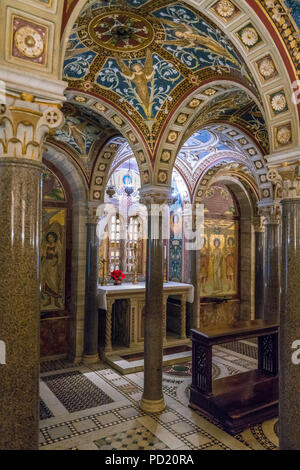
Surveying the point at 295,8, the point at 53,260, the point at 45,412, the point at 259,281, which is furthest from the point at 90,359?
the point at 295,8

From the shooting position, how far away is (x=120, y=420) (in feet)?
20.8

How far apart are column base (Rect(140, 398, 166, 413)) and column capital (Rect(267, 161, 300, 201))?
4.75m

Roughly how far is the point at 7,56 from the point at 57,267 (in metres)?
7.74

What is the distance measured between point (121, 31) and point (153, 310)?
4.95 m

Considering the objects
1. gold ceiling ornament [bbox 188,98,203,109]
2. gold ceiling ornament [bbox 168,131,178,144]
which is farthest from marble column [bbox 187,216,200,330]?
gold ceiling ornament [bbox 188,98,203,109]

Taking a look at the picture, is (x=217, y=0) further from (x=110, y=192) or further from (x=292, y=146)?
(x=110, y=192)

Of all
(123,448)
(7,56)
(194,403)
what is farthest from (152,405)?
(7,56)

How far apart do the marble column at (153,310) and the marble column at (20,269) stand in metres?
4.18

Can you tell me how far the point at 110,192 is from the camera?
35.3 feet

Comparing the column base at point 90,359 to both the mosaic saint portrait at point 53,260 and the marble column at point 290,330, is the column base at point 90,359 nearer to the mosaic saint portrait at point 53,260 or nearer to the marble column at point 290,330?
the mosaic saint portrait at point 53,260

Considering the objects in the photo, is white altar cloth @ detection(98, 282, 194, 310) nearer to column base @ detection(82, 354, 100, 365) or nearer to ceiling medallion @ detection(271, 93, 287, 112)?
column base @ detection(82, 354, 100, 365)

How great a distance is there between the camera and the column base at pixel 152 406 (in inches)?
262

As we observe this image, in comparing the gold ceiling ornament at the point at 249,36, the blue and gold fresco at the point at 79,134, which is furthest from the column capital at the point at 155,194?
the gold ceiling ornament at the point at 249,36

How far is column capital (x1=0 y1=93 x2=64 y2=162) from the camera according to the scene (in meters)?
2.79
